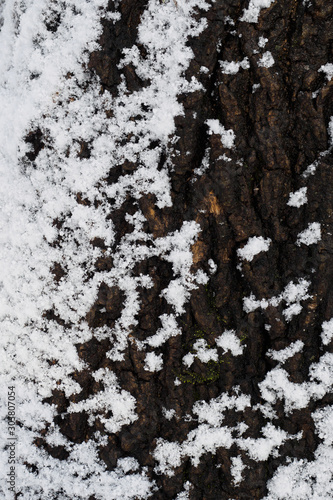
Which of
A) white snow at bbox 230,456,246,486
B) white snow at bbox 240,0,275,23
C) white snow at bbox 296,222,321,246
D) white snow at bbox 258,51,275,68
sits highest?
white snow at bbox 240,0,275,23

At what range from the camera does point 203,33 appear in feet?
3.74

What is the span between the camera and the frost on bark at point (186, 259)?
3.77 feet

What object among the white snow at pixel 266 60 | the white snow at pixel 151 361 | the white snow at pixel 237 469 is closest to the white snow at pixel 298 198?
the white snow at pixel 266 60

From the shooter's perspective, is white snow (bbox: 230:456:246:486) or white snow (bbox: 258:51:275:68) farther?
white snow (bbox: 230:456:246:486)

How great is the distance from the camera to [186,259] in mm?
1227

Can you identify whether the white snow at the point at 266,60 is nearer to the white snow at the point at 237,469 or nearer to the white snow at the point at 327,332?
the white snow at the point at 327,332

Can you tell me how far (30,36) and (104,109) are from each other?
406 millimetres

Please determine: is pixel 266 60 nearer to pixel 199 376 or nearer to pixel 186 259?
pixel 186 259

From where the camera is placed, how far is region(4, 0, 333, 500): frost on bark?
3.77 feet

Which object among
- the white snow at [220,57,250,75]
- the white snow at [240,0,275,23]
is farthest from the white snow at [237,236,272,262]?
the white snow at [240,0,275,23]

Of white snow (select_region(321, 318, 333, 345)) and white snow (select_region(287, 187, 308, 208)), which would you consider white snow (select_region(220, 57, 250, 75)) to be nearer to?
white snow (select_region(287, 187, 308, 208))

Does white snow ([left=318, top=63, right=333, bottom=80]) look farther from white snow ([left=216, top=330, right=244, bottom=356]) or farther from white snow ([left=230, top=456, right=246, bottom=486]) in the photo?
white snow ([left=230, top=456, right=246, bottom=486])

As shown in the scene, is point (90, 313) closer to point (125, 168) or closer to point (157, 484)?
point (125, 168)

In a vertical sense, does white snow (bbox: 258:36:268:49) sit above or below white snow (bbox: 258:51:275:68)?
above
